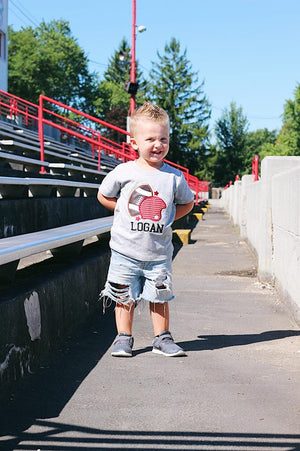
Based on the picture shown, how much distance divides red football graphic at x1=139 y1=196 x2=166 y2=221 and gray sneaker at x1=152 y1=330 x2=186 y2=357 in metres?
0.77

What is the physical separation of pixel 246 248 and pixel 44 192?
253 inches

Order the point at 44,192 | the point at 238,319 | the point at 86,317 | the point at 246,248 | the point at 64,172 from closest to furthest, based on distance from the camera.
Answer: the point at 86,317
the point at 238,319
the point at 44,192
the point at 64,172
the point at 246,248

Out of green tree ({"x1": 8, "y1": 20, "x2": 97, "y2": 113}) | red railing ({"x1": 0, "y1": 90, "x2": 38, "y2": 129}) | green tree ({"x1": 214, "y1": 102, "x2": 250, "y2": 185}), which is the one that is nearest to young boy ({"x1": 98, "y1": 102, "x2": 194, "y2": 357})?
red railing ({"x1": 0, "y1": 90, "x2": 38, "y2": 129})

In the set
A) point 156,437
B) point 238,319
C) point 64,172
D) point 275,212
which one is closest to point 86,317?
point 238,319

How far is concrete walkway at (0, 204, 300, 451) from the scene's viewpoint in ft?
8.57

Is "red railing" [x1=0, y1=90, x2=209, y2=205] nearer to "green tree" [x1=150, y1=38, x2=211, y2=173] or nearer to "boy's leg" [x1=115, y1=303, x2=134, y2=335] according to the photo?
"boy's leg" [x1=115, y1=303, x2=134, y2=335]

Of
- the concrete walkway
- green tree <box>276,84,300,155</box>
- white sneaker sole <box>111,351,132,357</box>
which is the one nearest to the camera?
the concrete walkway

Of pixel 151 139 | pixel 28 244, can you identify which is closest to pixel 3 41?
pixel 151 139

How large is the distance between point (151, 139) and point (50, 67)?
195ft

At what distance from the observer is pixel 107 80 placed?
93.1 meters

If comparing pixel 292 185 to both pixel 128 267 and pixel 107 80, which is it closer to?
pixel 128 267

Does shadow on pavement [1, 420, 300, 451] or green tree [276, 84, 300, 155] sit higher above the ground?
green tree [276, 84, 300, 155]

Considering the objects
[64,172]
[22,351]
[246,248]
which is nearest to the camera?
[22,351]

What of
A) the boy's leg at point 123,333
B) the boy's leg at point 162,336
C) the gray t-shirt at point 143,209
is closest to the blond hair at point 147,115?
the gray t-shirt at point 143,209
